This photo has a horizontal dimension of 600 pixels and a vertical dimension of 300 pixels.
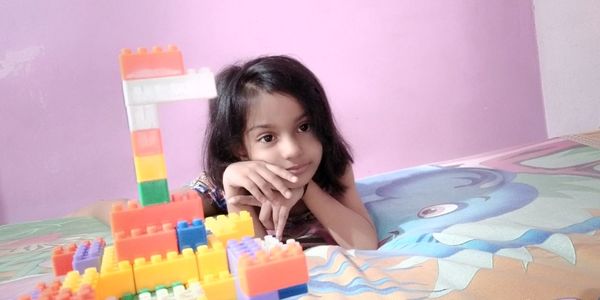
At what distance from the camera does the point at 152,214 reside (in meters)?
0.43

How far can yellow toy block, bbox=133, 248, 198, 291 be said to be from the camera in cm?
40

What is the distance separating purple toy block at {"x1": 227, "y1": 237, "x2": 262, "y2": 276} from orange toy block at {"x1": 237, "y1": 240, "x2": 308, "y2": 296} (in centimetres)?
1

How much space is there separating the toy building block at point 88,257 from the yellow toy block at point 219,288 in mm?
98

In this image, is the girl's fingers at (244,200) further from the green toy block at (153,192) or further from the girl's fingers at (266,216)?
the green toy block at (153,192)

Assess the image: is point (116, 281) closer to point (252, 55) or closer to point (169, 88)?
point (169, 88)

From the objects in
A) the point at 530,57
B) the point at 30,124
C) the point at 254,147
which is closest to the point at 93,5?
the point at 30,124

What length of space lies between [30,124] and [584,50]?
1.36 meters

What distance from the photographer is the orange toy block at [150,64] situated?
1.31ft

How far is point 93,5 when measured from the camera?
132cm

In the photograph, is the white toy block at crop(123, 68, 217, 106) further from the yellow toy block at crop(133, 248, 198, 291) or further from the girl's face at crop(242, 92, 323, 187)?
the girl's face at crop(242, 92, 323, 187)

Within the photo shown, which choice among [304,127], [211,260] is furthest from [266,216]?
[211,260]

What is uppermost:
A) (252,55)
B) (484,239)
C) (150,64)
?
(252,55)

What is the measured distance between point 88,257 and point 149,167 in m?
0.10

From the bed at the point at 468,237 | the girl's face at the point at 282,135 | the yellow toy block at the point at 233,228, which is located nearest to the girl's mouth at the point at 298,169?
the girl's face at the point at 282,135
